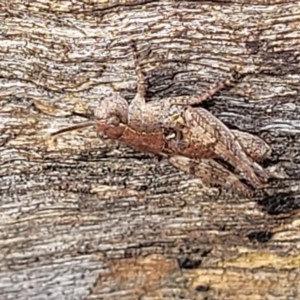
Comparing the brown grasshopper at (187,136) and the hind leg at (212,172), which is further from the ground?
the brown grasshopper at (187,136)

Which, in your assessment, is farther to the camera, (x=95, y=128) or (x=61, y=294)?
(x=95, y=128)

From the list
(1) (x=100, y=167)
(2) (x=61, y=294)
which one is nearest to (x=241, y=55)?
(1) (x=100, y=167)

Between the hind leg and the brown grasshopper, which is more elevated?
the brown grasshopper

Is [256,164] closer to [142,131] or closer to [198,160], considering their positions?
[198,160]
